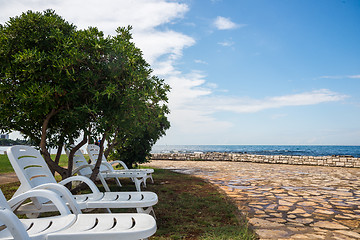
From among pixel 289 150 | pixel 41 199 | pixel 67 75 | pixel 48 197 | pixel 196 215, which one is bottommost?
pixel 289 150

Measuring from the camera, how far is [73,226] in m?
2.01

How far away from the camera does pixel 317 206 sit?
4.98 metres

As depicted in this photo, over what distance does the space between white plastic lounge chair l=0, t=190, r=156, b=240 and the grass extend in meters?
1.32

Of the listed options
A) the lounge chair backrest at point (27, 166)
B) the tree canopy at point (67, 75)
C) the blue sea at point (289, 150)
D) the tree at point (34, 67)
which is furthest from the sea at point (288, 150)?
the lounge chair backrest at point (27, 166)

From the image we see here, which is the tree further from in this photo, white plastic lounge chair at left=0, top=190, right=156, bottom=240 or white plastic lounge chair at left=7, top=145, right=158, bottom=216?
white plastic lounge chair at left=0, top=190, right=156, bottom=240

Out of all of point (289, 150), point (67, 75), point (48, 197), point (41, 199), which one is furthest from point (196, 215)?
point (289, 150)

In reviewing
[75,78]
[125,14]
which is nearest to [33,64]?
[75,78]

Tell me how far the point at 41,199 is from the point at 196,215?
2.43 metres

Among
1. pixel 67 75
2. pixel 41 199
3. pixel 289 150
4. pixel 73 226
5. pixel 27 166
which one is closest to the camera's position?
pixel 73 226

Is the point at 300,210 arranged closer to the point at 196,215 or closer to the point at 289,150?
the point at 196,215

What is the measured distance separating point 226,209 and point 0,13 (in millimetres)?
5570

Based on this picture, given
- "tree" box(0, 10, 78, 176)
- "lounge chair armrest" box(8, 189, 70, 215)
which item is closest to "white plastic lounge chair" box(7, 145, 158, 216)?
"lounge chair armrest" box(8, 189, 70, 215)

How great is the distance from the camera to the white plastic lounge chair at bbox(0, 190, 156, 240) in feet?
5.41

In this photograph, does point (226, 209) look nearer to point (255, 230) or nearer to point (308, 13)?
point (255, 230)
